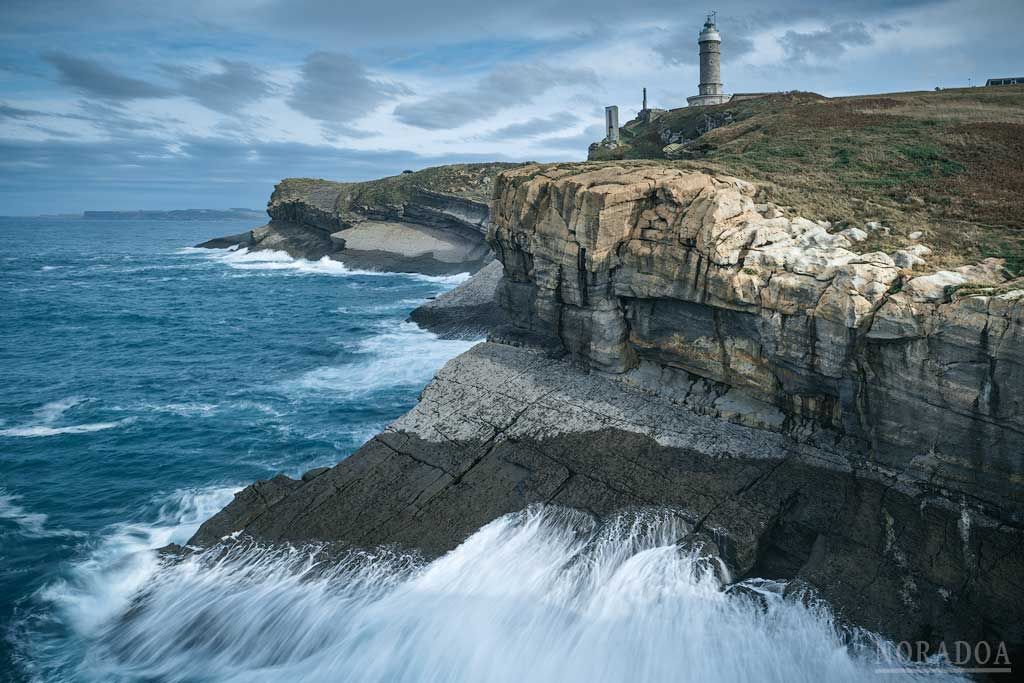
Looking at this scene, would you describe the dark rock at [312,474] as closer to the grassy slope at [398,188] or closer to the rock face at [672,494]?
the rock face at [672,494]

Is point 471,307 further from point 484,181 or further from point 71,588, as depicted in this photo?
point 484,181

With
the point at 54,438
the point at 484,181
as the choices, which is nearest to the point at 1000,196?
the point at 54,438

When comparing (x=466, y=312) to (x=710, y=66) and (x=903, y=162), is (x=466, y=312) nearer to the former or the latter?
(x=903, y=162)

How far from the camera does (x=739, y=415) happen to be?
67.2 ft

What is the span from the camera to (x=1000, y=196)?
859 inches

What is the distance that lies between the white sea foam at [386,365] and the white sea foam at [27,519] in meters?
13.5

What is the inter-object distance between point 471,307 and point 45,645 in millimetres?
32770

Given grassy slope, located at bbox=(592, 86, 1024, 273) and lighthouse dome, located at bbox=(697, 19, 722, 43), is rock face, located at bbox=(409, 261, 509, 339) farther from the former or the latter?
lighthouse dome, located at bbox=(697, 19, 722, 43)

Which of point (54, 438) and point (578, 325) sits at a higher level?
point (578, 325)

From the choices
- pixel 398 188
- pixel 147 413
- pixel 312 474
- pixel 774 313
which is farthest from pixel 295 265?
pixel 774 313

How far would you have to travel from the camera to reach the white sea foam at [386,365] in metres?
34.4

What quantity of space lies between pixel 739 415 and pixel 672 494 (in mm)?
4505

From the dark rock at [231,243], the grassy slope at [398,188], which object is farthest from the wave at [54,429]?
the dark rock at [231,243]

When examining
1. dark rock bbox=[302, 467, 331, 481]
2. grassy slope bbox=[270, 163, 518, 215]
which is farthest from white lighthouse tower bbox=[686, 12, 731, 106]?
dark rock bbox=[302, 467, 331, 481]
